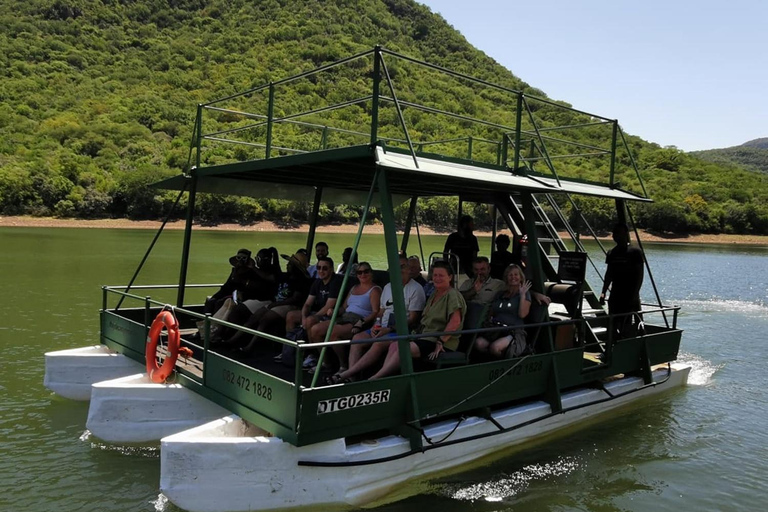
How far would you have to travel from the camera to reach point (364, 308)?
7.24 metres

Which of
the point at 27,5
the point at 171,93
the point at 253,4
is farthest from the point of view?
the point at 253,4

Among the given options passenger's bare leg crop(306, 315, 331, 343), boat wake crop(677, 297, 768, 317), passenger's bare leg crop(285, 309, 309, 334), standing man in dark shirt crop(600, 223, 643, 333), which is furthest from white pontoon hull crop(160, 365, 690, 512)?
boat wake crop(677, 297, 768, 317)

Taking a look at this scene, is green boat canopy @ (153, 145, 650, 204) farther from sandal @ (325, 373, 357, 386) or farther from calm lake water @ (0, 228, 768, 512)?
calm lake water @ (0, 228, 768, 512)

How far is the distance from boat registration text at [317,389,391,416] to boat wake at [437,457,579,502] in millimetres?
1377

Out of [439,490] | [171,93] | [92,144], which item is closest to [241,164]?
[439,490]

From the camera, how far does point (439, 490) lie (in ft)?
20.8

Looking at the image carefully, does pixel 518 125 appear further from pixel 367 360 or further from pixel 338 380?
pixel 338 380

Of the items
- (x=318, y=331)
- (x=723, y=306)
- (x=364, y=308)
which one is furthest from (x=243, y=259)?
(x=723, y=306)

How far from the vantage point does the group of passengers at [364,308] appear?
644 cm

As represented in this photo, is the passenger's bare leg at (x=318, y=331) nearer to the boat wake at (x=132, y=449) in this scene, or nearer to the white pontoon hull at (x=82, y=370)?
the boat wake at (x=132, y=449)

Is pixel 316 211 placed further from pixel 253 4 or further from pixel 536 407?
pixel 253 4

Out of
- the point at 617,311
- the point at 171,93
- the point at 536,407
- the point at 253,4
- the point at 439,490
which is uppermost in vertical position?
the point at 253,4

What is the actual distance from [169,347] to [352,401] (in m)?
2.67

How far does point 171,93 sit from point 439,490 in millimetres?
92073
